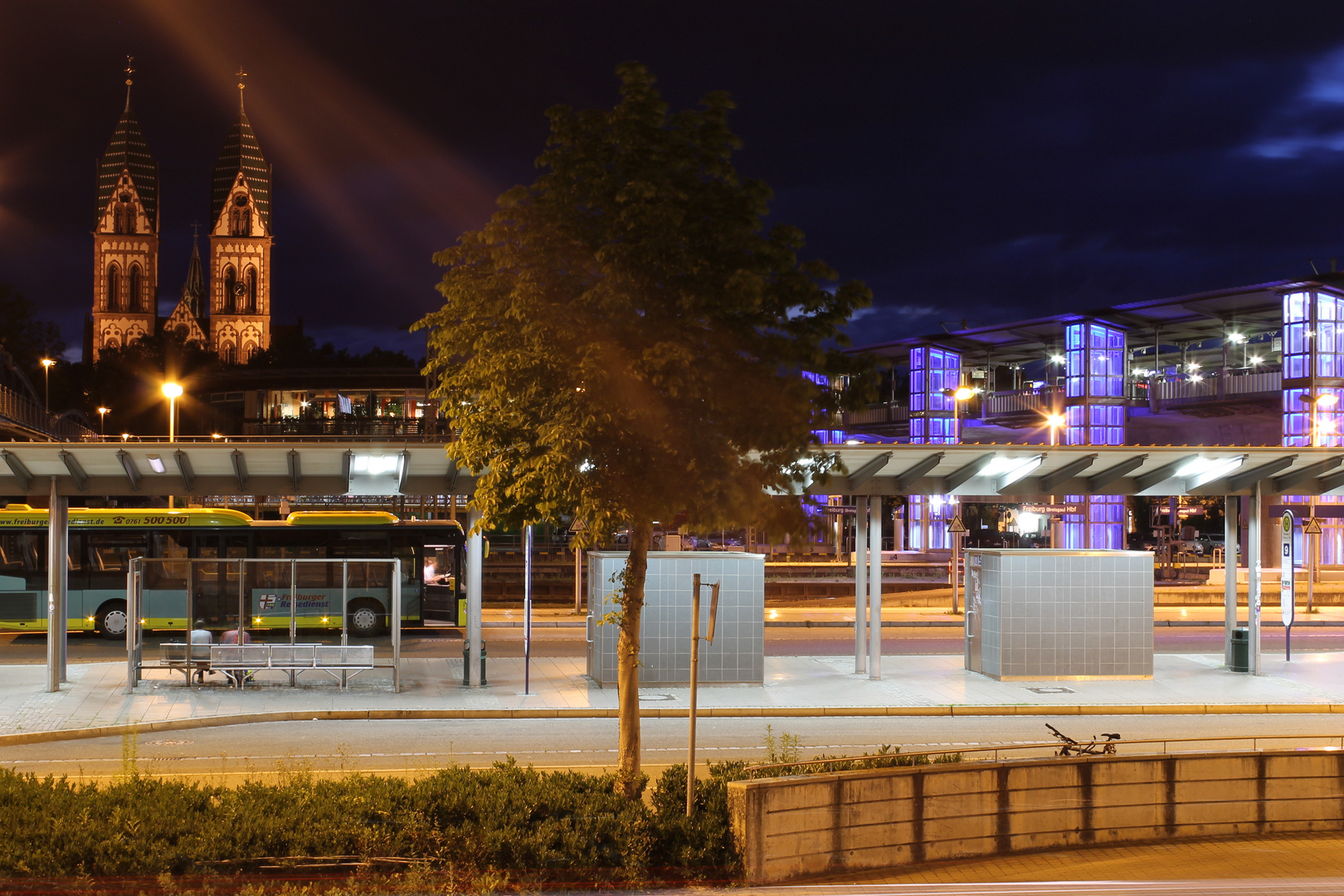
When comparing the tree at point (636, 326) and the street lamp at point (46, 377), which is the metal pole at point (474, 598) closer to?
the tree at point (636, 326)

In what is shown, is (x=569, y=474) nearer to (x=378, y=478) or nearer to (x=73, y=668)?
(x=378, y=478)

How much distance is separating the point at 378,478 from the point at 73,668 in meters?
6.96

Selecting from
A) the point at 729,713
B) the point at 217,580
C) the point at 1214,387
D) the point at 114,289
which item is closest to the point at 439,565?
the point at 217,580

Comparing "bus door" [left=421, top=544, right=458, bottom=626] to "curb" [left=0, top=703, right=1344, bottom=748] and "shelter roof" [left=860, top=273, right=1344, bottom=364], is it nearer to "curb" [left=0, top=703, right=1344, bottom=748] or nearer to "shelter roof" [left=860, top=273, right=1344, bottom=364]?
"curb" [left=0, top=703, right=1344, bottom=748]

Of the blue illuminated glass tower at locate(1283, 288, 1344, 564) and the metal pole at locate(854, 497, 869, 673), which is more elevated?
the blue illuminated glass tower at locate(1283, 288, 1344, 564)

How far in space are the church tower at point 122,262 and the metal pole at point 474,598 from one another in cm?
16035

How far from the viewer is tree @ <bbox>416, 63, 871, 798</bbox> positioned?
952 cm

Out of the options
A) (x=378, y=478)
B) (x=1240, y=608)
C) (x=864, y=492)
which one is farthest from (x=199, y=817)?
(x=1240, y=608)

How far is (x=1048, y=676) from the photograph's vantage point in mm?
20203

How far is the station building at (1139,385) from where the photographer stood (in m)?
46.8

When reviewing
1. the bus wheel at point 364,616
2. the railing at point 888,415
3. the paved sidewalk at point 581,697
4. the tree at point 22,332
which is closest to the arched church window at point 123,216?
the tree at point 22,332

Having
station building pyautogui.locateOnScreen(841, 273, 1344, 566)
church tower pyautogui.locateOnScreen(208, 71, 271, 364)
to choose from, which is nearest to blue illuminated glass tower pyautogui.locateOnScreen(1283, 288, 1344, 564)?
station building pyautogui.locateOnScreen(841, 273, 1344, 566)

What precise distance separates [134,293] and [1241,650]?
170655mm

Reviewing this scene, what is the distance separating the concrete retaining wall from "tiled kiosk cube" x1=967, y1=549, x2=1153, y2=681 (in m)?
9.50
